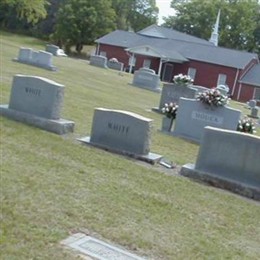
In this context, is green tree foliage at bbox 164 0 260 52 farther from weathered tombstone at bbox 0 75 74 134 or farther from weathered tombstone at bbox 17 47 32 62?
weathered tombstone at bbox 0 75 74 134

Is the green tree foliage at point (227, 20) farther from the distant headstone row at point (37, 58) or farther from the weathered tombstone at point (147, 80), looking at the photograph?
the distant headstone row at point (37, 58)

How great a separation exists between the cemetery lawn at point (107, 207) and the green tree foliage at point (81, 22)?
46.9m

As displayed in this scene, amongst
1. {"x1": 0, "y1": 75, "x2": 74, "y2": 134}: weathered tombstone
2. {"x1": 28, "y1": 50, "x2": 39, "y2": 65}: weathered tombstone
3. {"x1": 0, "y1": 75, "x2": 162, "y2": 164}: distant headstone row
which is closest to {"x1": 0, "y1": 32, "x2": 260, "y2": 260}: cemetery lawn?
{"x1": 0, "y1": 75, "x2": 162, "y2": 164}: distant headstone row

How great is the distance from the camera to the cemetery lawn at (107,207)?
4.32 m

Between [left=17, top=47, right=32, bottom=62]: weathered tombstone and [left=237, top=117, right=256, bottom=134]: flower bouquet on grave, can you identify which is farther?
[left=17, top=47, right=32, bottom=62]: weathered tombstone

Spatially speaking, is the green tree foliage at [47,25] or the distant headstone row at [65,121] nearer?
the distant headstone row at [65,121]

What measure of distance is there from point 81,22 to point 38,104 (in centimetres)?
4642

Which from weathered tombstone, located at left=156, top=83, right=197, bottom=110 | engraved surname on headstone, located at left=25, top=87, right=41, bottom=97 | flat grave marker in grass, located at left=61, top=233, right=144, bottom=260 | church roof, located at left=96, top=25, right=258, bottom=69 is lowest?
flat grave marker in grass, located at left=61, top=233, right=144, bottom=260

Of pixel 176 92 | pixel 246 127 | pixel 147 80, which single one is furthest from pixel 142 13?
pixel 246 127

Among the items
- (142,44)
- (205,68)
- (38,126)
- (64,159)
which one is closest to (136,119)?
(64,159)

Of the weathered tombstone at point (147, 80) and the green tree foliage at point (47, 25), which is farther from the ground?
the green tree foliage at point (47, 25)

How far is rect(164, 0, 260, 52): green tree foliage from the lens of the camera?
6712 cm

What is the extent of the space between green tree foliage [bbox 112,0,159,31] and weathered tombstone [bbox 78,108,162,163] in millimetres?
70552

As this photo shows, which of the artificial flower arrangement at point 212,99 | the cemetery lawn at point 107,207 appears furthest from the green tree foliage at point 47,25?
the cemetery lawn at point 107,207
